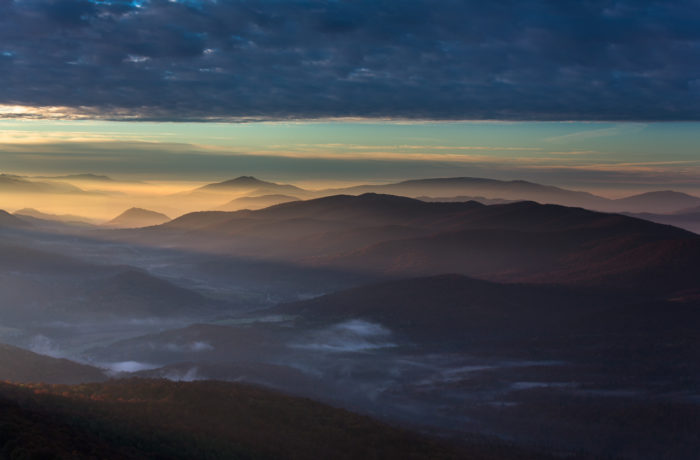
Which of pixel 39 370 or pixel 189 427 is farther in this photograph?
pixel 39 370

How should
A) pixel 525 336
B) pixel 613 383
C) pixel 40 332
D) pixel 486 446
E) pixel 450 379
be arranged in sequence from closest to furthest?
pixel 486 446 → pixel 613 383 → pixel 450 379 → pixel 525 336 → pixel 40 332

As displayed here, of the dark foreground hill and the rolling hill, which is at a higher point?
the dark foreground hill

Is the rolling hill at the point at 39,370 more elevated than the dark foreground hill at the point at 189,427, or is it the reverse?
the dark foreground hill at the point at 189,427

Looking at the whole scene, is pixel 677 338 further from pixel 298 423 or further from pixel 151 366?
pixel 151 366

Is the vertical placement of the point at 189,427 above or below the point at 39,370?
above

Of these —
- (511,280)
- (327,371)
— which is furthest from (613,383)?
(511,280)

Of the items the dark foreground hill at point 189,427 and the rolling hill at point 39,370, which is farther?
the rolling hill at point 39,370

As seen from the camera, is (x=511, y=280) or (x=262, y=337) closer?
(x=262, y=337)

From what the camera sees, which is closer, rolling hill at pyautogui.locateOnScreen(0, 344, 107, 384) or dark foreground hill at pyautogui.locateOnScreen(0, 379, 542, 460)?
dark foreground hill at pyautogui.locateOnScreen(0, 379, 542, 460)
